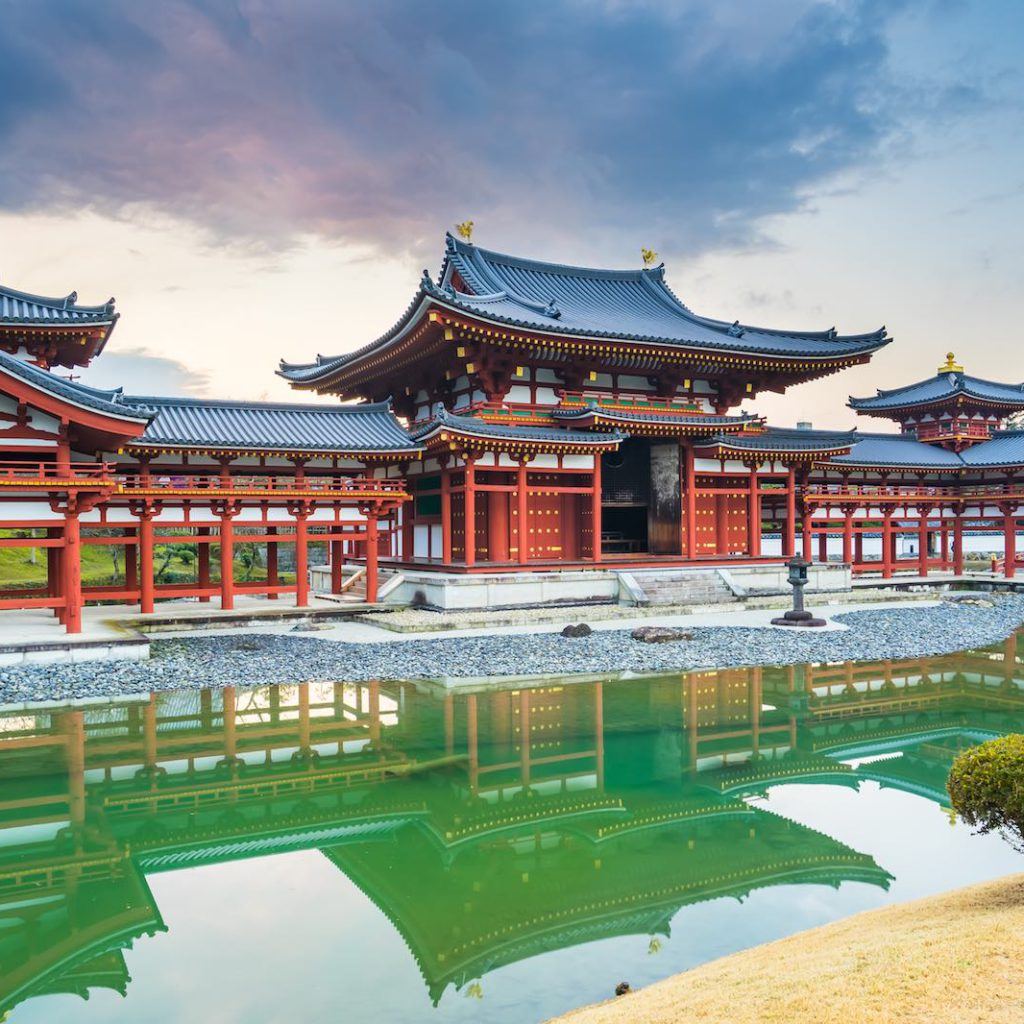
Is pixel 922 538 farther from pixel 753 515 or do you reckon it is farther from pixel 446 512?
pixel 446 512

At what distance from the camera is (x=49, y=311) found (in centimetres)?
2411

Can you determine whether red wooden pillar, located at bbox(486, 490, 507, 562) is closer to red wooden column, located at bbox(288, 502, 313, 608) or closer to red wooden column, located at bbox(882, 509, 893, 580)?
red wooden column, located at bbox(288, 502, 313, 608)

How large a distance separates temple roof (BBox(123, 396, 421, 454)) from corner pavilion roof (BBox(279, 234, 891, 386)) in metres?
3.71

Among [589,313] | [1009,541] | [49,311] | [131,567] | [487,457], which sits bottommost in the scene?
[131,567]

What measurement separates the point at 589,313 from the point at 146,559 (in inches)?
755

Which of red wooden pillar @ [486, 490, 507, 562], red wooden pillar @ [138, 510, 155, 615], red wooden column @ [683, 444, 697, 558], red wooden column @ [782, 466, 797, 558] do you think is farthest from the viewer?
red wooden column @ [782, 466, 797, 558]

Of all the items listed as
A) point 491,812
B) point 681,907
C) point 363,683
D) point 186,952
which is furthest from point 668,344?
point 186,952

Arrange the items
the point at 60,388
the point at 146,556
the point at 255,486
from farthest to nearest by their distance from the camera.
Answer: the point at 255,486 < the point at 146,556 < the point at 60,388

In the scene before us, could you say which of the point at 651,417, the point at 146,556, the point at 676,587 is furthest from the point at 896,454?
the point at 146,556

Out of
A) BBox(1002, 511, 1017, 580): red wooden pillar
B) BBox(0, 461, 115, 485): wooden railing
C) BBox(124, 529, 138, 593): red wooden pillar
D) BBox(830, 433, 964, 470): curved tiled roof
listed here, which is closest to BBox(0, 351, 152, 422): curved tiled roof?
BBox(0, 461, 115, 485): wooden railing

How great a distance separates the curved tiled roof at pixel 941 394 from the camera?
132 feet

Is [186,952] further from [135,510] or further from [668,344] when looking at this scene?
[668,344]

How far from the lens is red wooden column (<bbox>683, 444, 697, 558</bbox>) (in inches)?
1207

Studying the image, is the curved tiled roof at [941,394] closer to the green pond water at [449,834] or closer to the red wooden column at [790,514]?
the red wooden column at [790,514]
